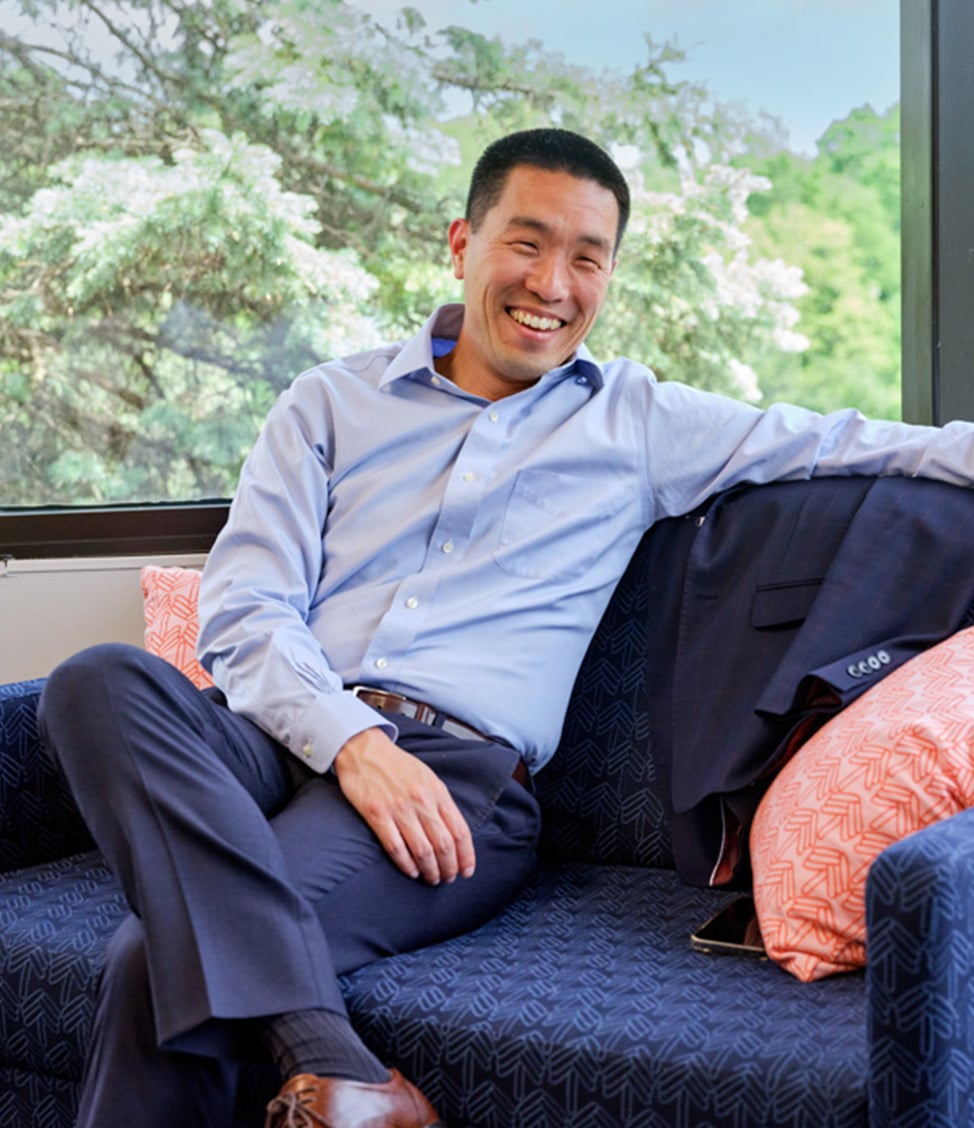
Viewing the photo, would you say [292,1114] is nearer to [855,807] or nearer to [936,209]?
[855,807]

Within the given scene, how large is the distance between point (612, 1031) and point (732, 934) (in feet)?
0.91

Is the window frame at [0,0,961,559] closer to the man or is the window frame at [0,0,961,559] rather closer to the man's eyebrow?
the man

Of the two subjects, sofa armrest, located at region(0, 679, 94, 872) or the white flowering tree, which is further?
the white flowering tree

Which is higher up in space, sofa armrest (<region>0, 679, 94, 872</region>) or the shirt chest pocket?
the shirt chest pocket

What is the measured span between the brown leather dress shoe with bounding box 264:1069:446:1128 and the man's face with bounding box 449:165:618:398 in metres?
1.03

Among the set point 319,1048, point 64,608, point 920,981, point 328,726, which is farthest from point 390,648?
point 64,608

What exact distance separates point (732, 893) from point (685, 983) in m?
0.33

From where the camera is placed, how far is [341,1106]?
119cm

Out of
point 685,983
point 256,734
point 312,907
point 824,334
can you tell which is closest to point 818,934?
point 685,983

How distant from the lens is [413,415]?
6.38 feet

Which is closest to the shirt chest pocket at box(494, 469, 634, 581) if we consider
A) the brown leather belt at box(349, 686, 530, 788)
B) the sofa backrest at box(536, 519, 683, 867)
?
the sofa backrest at box(536, 519, 683, 867)

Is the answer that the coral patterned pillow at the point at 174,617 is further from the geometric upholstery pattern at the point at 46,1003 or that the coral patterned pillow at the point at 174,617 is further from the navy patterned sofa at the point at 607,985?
the geometric upholstery pattern at the point at 46,1003

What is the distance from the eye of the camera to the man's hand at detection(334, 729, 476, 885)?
152 centimetres

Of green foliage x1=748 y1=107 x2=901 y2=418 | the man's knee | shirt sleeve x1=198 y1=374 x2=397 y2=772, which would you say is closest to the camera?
the man's knee
